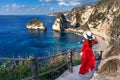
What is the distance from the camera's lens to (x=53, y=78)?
1248 centimetres

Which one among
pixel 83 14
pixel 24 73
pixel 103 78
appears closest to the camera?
pixel 103 78

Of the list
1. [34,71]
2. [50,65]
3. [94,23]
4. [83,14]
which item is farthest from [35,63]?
[83,14]

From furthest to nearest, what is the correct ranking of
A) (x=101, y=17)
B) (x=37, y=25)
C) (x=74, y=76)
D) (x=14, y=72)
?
(x=37, y=25)
(x=101, y=17)
(x=74, y=76)
(x=14, y=72)

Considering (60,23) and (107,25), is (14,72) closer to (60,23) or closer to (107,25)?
(107,25)

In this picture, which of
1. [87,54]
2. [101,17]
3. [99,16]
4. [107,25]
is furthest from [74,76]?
[99,16]

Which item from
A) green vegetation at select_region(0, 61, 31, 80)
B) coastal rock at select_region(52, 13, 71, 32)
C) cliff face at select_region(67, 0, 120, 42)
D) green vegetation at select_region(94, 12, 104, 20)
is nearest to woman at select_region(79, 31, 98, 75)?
green vegetation at select_region(0, 61, 31, 80)

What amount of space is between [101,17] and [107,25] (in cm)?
2928

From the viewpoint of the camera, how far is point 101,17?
→ 376 ft

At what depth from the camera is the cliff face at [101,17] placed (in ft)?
286

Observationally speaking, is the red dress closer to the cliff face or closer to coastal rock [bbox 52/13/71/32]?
the cliff face

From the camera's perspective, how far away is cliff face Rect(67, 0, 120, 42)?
87.3 meters

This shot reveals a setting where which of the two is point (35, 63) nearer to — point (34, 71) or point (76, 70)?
point (34, 71)

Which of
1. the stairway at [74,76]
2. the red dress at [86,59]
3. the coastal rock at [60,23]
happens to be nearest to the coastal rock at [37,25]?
the coastal rock at [60,23]

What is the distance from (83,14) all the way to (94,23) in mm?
36189
